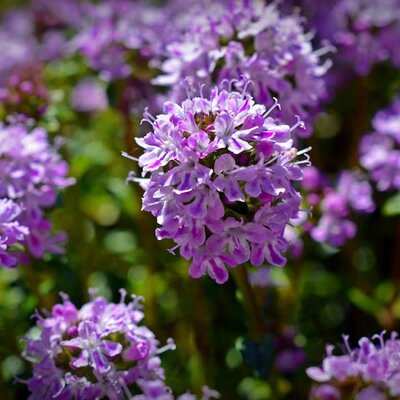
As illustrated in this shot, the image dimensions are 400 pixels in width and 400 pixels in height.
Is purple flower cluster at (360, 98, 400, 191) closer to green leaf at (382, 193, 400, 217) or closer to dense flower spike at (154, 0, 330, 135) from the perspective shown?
green leaf at (382, 193, 400, 217)

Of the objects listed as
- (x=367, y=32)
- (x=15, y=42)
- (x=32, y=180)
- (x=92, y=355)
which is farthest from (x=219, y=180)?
(x=15, y=42)

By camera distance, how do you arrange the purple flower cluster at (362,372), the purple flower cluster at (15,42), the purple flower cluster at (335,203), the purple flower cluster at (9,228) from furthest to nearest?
the purple flower cluster at (15,42)
the purple flower cluster at (335,203)
the purple flower cluster at (9,228)
the purple flower cluster at (362,372)

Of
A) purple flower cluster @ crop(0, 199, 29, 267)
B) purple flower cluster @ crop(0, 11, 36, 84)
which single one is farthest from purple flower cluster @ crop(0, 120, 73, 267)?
purple flower cluster @ crop(0, 11, 36, 84)

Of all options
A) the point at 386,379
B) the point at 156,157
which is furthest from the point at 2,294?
the point at 386,379

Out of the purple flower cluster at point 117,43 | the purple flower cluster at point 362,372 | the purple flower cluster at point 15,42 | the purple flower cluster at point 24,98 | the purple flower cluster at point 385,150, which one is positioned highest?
the purple flower cluster at point 15,42

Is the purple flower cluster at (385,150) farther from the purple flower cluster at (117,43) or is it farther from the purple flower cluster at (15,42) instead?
the purple flower cluster at (15,42)

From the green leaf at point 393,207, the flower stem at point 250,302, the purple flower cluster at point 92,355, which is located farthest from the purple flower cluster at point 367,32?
the purple flower cluster at point 92,355
